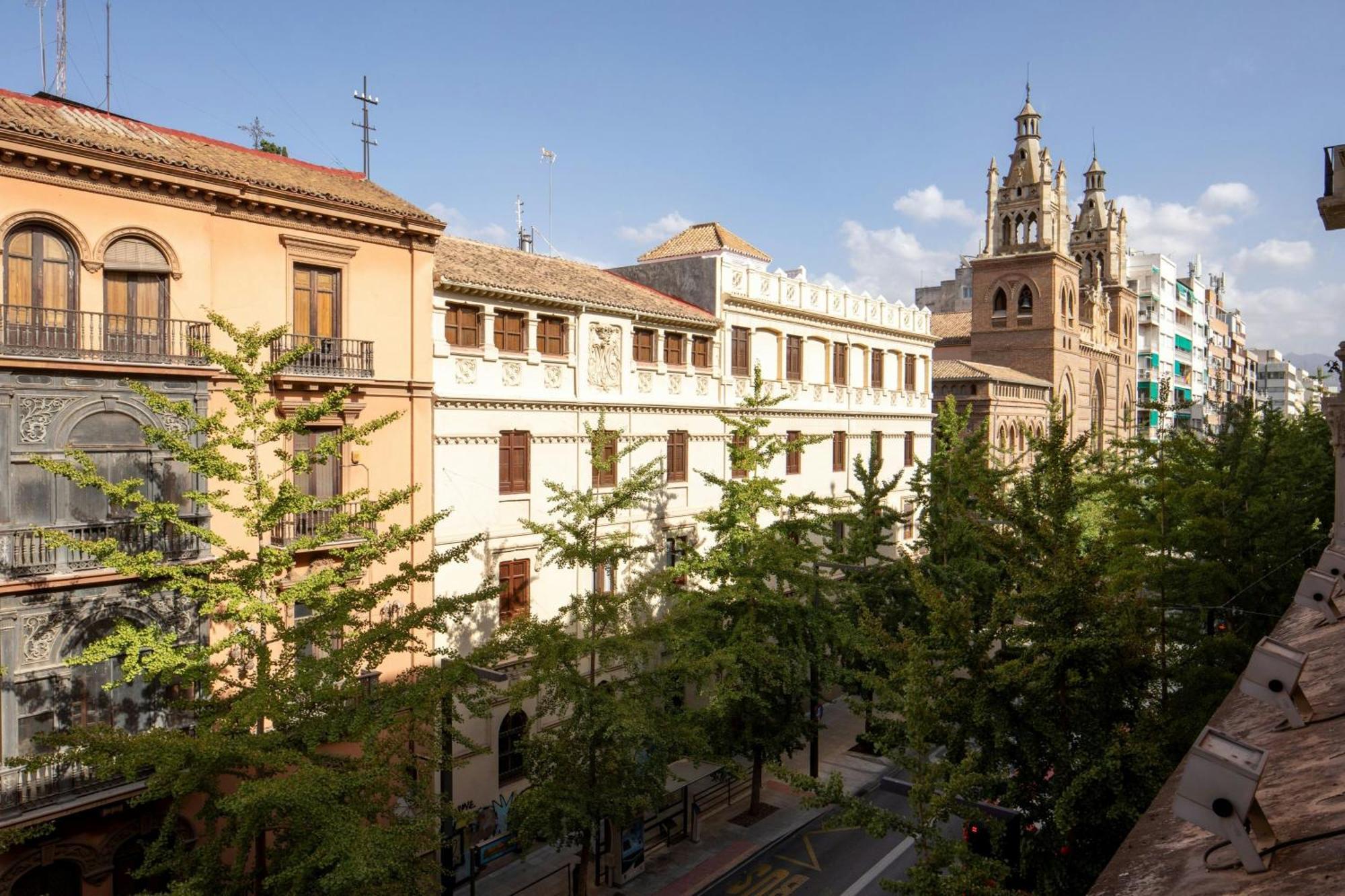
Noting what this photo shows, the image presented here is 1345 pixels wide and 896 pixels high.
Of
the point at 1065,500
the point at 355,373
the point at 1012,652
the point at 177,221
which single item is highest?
the point at 177,221

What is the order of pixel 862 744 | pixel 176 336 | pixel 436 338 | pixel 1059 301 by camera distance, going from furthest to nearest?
pixel 1059 301 → pixel 862 744 → pixel 436 338 → pixel 176 336

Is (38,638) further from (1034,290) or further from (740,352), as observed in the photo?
(1034,290)

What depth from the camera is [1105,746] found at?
11.2 meters

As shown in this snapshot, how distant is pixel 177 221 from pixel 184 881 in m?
12.3

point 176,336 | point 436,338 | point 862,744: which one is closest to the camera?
point 176,336

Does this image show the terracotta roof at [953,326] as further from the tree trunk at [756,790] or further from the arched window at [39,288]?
the arched window at [39,288]

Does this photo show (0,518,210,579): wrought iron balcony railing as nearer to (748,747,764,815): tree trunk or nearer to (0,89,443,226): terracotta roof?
(0,89,443,226): terracotta roof

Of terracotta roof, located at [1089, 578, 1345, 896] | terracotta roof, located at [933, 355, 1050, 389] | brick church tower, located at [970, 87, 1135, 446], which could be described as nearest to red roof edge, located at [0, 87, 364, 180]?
terracotta roof, located at [1089, 578, 1345, 896]

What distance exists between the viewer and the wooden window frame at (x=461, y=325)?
22922mm

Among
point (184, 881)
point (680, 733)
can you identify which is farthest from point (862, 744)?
point (184, 881)

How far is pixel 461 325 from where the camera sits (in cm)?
2317

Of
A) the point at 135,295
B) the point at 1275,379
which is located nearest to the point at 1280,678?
the point at 135,295

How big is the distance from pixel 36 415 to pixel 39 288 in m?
2.35

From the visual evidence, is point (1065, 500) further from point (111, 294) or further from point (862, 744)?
point (862, 744)
